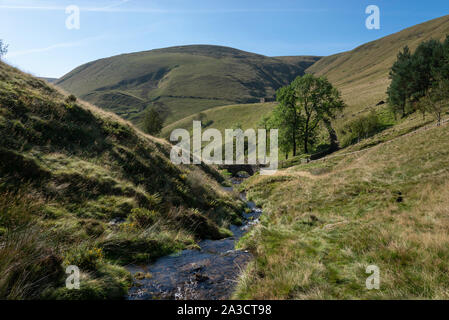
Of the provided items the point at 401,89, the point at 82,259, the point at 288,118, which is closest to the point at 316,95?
the point at 288,118

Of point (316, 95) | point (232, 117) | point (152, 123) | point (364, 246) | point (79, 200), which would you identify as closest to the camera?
point (364, 246)

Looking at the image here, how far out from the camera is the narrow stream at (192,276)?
20.4ft

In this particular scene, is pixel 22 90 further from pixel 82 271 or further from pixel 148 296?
pixel 148 296

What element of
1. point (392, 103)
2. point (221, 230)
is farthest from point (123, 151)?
point (392, 103)

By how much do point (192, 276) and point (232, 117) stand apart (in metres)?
124

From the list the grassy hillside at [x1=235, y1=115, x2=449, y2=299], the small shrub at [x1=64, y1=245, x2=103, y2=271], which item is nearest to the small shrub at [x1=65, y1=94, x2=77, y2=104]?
the small shrub at [x1=64, y1=245, x2=103, y2=271]

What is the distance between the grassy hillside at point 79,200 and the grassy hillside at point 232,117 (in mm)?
88713

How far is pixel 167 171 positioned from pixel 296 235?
1233 cm

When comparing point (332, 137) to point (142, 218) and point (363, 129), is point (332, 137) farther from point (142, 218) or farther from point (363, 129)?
point (142, 218)

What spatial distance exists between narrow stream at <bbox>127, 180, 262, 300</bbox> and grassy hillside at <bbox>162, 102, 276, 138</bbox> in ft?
316

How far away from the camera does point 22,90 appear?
1578cm

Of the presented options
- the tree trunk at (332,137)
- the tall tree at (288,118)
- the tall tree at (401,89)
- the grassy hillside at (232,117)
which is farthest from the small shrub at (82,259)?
the grassy hillside at (232,117)

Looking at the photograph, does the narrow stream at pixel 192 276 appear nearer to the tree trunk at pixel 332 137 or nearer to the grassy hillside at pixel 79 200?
the grassy hillside at pixel 79 200

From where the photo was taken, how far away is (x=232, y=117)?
127438mm
